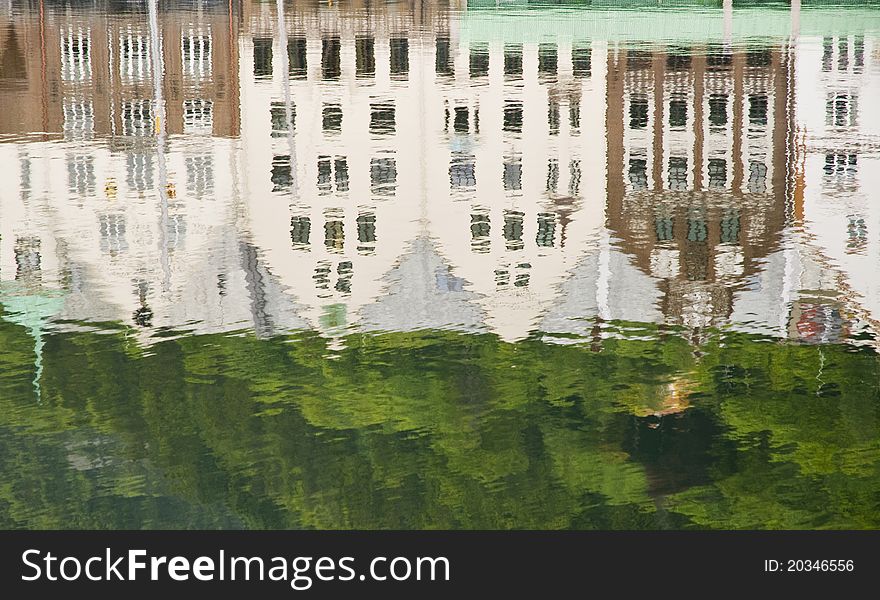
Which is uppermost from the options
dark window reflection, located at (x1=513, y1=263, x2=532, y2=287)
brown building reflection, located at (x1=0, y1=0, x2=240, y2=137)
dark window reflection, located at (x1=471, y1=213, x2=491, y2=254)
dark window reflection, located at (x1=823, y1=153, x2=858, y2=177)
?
brown building reflection, located at (x1=0, y1=0, x2=240, y2=137)

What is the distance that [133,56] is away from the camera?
247 feet

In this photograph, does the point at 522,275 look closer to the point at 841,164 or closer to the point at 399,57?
the point at 841,164

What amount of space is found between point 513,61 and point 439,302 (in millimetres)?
47857

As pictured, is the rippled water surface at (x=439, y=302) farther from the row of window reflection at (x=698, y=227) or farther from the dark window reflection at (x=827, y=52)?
the dark window reflection at (x=827, y=52)

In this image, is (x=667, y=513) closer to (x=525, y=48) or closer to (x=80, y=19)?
(x=525, y=48)

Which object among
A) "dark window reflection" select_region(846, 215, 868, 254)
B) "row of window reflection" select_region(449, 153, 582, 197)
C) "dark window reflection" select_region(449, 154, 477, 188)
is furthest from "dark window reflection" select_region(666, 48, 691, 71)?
"dark window reflection" select_region(846, 215, 868, 254)

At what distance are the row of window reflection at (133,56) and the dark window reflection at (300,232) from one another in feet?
94.2

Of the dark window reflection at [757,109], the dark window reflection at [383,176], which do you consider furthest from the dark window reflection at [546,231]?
the dark window reflection at [757,109]

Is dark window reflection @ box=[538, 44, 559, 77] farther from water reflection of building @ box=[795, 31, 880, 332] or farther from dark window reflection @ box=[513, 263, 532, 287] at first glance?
dark window reflection @ box=[513, 263, 532, 287]

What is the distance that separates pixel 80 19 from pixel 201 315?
59997 millimetres

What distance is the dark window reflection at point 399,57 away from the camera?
7605cm

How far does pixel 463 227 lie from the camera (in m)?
45.3

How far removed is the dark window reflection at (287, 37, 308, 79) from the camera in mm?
74500

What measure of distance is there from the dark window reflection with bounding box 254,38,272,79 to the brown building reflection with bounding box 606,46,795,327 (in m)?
16.3
